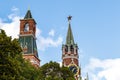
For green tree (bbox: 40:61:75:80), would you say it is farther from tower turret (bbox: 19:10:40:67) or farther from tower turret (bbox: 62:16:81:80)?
tower turret (bbox: 62:16:81:80)

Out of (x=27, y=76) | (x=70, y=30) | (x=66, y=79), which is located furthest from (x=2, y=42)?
(x=70, y=30)

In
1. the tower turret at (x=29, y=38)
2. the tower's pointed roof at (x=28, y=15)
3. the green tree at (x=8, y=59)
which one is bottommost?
the green tree at (x=8, y=59)

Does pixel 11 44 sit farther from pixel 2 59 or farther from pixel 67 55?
pixel 67 55

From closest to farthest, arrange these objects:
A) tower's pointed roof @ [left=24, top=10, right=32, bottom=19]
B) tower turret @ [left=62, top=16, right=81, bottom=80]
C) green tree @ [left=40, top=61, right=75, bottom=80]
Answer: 1. green tree @ [left=40, top=61, right=75, bottom=80]
2. tower's pointed roof @ [left=24, top=10, right=32, bottom=19]
3. tower turret @ [left=62, top=16, right=81, bottom=80]

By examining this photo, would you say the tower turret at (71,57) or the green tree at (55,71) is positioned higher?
the tower turret at (71,57)

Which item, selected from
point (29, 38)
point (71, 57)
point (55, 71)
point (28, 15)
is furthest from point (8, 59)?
point (71, 57)

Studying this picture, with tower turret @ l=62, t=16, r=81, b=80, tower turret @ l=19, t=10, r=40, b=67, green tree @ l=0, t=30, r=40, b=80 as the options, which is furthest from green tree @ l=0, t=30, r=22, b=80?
tower turret @ l=62, t=16, r=81, b=80

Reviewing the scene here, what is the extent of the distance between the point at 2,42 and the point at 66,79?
19.7 m

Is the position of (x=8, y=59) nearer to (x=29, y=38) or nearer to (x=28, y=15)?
(x=29, y=38)

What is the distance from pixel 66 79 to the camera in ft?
177

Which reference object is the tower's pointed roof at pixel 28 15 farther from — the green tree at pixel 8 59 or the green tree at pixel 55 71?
the green tree at pixel 8 59

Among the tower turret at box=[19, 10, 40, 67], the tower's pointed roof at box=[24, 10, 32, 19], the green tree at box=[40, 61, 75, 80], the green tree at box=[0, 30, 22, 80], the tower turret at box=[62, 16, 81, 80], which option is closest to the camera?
the green tree at box=[0, 30, 22, 80]

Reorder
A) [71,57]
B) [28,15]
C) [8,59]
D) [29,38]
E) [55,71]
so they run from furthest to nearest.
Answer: [71,57] → [28,15] → [29,38] → [55,71] → [8,59]

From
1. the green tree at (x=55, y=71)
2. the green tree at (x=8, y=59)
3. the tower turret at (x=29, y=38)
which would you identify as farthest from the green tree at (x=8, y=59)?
the tower turret at (x=29, y=38)
